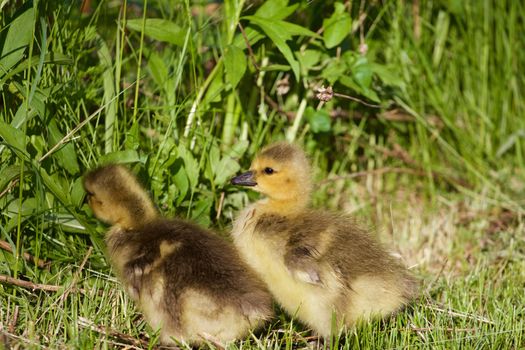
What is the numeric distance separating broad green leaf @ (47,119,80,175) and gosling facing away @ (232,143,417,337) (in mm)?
715

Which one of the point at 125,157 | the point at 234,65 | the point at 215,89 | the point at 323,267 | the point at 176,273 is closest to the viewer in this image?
the point at 176,273

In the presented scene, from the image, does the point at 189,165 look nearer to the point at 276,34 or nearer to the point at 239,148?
the point at 239,148

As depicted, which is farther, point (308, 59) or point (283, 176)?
point (308, 59)

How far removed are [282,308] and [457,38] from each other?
2753 millimetres

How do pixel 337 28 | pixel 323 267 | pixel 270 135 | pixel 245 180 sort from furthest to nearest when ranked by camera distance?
pixel 270 135
pixel 337 28
pixel 245 180
pixel 323 267

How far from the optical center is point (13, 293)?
3.24 meters

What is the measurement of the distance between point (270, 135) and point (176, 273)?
1694 mm

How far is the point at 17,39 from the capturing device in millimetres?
3252

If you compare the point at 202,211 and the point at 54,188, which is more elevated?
the point at 54,188

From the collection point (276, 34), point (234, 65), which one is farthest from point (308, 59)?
point (234, 65)

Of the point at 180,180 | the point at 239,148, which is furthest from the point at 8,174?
the point at 239,148

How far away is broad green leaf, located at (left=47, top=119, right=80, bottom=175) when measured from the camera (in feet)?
10.8

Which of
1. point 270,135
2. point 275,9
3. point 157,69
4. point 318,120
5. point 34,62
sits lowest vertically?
point 270,135

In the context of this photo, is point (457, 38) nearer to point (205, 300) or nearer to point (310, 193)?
point (310, 193)
